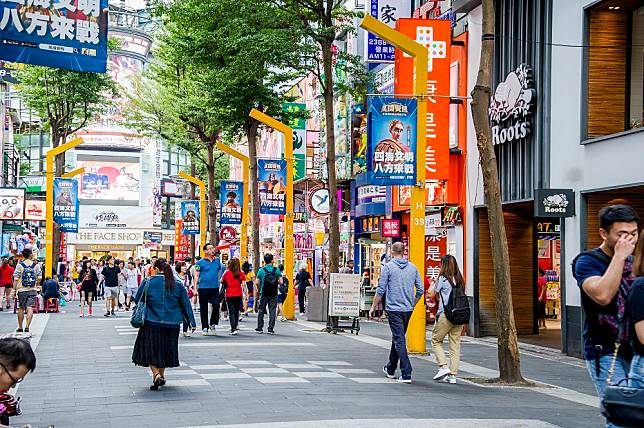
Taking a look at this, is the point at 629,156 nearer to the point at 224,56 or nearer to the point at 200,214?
the point at 224,56

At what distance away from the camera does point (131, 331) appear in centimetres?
2381

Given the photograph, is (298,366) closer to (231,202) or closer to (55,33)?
(55,33)

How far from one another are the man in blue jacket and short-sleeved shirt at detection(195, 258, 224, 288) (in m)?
8.47

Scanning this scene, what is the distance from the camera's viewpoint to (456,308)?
14.2 m

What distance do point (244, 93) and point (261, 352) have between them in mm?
18775

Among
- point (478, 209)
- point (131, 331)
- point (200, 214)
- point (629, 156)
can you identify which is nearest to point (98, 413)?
point (629, 156)

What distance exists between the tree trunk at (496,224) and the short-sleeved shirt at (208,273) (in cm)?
934

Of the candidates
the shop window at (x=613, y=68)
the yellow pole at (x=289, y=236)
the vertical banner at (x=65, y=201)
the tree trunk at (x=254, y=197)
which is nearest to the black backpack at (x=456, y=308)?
the shop window at (x=613, y=68)

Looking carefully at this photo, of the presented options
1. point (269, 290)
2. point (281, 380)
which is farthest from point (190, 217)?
point (281, 380)

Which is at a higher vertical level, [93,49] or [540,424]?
[93,49]

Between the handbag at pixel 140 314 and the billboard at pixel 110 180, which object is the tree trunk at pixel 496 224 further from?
the billboard at pixel 110 180

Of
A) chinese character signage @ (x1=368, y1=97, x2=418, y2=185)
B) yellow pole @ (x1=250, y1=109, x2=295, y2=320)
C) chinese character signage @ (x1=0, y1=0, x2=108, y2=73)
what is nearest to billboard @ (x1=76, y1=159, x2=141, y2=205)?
yellow pole @ (x1=250, y1=109, x2=295, y2=320)

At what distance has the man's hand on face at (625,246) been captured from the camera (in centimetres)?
595

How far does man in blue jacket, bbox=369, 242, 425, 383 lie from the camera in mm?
14477
